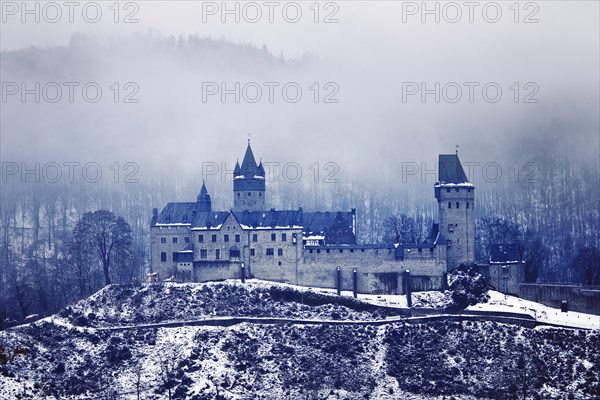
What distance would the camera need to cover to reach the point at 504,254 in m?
103

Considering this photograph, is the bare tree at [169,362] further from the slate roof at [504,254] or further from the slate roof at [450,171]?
the slate roof at [504,254]

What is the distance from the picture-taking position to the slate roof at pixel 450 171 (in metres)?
106

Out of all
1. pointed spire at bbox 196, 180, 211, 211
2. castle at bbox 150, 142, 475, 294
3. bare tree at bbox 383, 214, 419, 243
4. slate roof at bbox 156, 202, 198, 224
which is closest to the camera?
castle at bbox 150, 142, 475, 294

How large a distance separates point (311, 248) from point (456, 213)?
14.6 metres

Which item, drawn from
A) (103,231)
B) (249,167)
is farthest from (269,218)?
(103,231)

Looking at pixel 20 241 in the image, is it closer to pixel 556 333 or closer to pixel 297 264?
pixel 297 264

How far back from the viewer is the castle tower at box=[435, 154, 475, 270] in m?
104

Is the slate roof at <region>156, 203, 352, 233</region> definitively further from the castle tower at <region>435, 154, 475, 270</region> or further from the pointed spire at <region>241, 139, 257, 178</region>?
the castle tower at <region>435, 154, 475, 270</region>

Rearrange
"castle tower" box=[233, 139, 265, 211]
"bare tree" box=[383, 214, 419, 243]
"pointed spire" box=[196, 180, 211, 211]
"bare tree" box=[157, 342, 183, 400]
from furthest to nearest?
"bare tree" box=[383, 214, 419, 243], "castle tower" box=[233, 139, 265, 211], "pointed spire" box=[196, 180, 211, 211], "bare tree" box=[157, 342, 183, 400]

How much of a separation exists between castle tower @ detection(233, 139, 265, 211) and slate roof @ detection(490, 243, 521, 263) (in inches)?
979

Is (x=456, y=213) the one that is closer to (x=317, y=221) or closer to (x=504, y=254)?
(x=504, y=254)

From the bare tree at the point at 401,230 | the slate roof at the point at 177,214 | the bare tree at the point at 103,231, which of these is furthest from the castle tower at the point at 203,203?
the bare tree at the point at 401,230

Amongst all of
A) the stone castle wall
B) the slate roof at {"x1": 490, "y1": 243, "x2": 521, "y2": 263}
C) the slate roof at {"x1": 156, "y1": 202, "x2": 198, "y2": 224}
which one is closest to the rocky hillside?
the slate roof at {"x1": 490, "y1": 243, "x2": 521, "y2": 263}

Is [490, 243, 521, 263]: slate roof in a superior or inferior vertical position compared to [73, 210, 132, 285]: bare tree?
inferior
